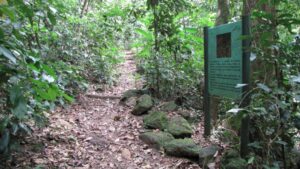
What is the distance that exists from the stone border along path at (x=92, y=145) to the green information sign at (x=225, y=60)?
1.08 metres

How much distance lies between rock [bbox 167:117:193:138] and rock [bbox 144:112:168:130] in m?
0.14

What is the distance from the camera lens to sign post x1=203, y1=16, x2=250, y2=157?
3.56 metres

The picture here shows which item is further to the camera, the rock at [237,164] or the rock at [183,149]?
the rock at [183,149]

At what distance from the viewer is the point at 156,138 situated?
178 inches

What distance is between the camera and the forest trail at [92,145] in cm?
385

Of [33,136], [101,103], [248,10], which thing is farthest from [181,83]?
[33,136]

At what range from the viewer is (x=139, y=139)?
4.81 meters

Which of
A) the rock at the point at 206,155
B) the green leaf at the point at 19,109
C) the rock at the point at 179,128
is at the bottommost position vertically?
the rock at the point at 206,155

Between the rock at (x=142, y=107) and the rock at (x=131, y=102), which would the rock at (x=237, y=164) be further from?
the rock at (x=131, y=102)

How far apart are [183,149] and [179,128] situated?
761 millimetres

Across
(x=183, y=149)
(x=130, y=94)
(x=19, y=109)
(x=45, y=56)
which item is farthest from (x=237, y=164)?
(x=45, y=56)

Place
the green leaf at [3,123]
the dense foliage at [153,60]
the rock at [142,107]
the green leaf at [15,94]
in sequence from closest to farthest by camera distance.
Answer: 1. the green leaf at [15,94]
2. the dense foliage at [153,60]
3. the green leaf at [3,123]
4. the rock at [142,107]

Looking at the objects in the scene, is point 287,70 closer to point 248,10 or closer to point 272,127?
point 272,127

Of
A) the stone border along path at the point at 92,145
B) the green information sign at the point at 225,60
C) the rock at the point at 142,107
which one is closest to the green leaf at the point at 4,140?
the stone border along path at the point at 92,145
